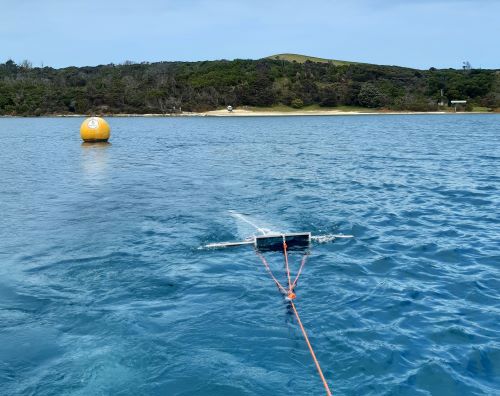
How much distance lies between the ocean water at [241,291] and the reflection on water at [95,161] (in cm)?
267

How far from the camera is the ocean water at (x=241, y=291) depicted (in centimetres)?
905

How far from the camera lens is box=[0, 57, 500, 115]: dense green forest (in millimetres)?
143000

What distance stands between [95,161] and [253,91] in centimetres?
11239

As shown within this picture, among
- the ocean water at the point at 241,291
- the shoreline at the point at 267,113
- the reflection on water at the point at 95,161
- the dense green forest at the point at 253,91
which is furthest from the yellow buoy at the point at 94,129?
the dense green forest at the point at 253,91

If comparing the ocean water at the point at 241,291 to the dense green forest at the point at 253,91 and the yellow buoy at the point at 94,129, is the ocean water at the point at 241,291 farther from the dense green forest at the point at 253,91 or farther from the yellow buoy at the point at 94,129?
the dense green forest at the point at 253,91

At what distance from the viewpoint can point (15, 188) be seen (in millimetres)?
26469

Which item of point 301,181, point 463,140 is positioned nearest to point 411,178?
point 301,181

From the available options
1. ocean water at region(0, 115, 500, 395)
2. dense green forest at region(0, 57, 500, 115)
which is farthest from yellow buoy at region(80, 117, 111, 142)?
dense green forest at region(0, 57, 500, 115)

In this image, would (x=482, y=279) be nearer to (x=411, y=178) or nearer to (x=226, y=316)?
(x=226, y=316)

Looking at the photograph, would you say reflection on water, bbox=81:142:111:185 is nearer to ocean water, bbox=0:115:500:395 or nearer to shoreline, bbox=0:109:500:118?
ocean water, bbox=0:115:500:395

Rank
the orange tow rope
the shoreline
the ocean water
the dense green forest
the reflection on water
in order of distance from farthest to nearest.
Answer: the dense green forest
the shoreline
the reflection on water
the ocean water
the orange tow rope

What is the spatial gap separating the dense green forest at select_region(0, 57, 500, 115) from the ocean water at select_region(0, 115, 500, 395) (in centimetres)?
12202

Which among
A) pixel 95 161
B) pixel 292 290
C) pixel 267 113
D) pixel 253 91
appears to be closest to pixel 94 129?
pixel 95 161

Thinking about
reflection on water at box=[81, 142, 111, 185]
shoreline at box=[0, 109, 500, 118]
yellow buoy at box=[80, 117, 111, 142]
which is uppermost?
yellow buoy at box=[80, 117, 111, 142]
